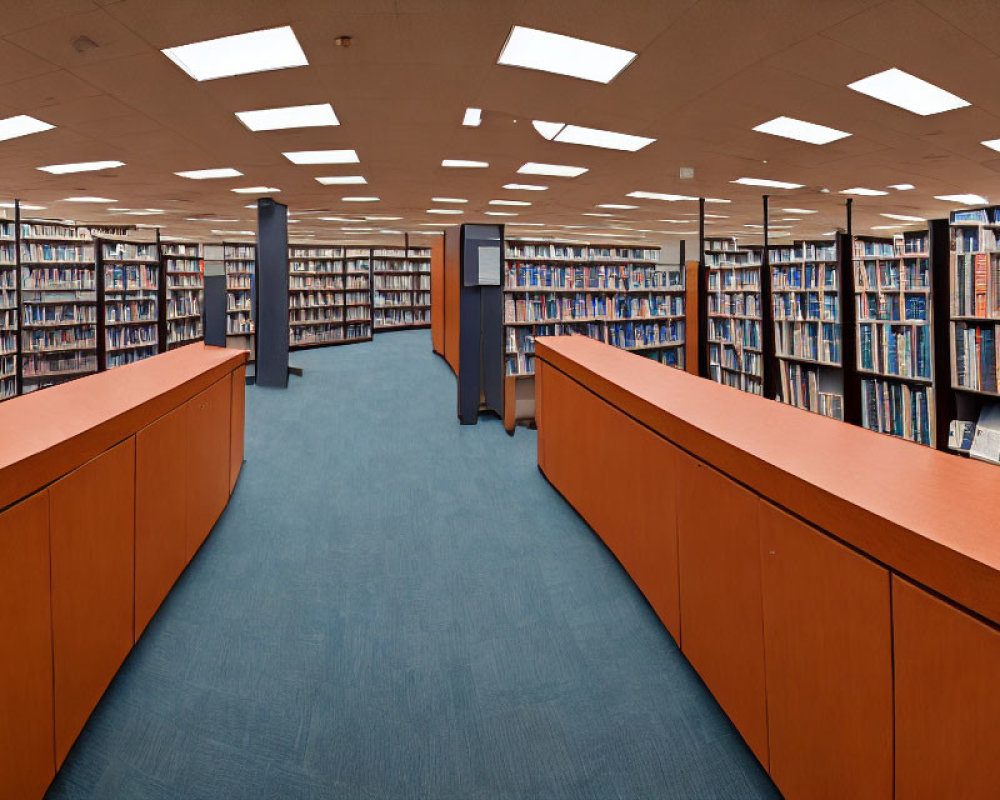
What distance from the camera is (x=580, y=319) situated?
610cm

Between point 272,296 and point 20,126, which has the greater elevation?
point 20,126

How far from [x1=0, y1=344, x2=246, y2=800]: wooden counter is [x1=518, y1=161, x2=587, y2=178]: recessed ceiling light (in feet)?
15.7

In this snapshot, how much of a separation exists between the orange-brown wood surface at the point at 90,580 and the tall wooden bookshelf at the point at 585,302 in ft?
Answer: 12.9

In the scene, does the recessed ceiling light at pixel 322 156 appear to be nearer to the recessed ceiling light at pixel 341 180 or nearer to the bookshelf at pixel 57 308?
the recessed ceiling light at pixel 341 180

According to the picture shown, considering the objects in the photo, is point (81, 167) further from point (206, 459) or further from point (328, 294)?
point (328, 294)

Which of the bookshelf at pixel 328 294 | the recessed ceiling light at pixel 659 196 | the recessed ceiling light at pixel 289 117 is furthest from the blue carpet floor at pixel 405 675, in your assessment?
the bookshelf at pixel 328 294

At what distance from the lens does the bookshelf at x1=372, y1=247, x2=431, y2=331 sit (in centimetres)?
1449

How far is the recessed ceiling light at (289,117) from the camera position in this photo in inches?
169

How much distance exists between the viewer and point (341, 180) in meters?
7.00

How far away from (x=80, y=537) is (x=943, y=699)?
1.97 meters

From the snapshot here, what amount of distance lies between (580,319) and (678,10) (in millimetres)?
3493

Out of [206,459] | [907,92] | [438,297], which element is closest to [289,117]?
[206,459]

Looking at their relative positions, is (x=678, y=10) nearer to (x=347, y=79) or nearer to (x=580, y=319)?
(x=347, y=79)

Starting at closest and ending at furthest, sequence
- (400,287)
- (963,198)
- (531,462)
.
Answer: (531,462)
(963,198)
(400,287)
